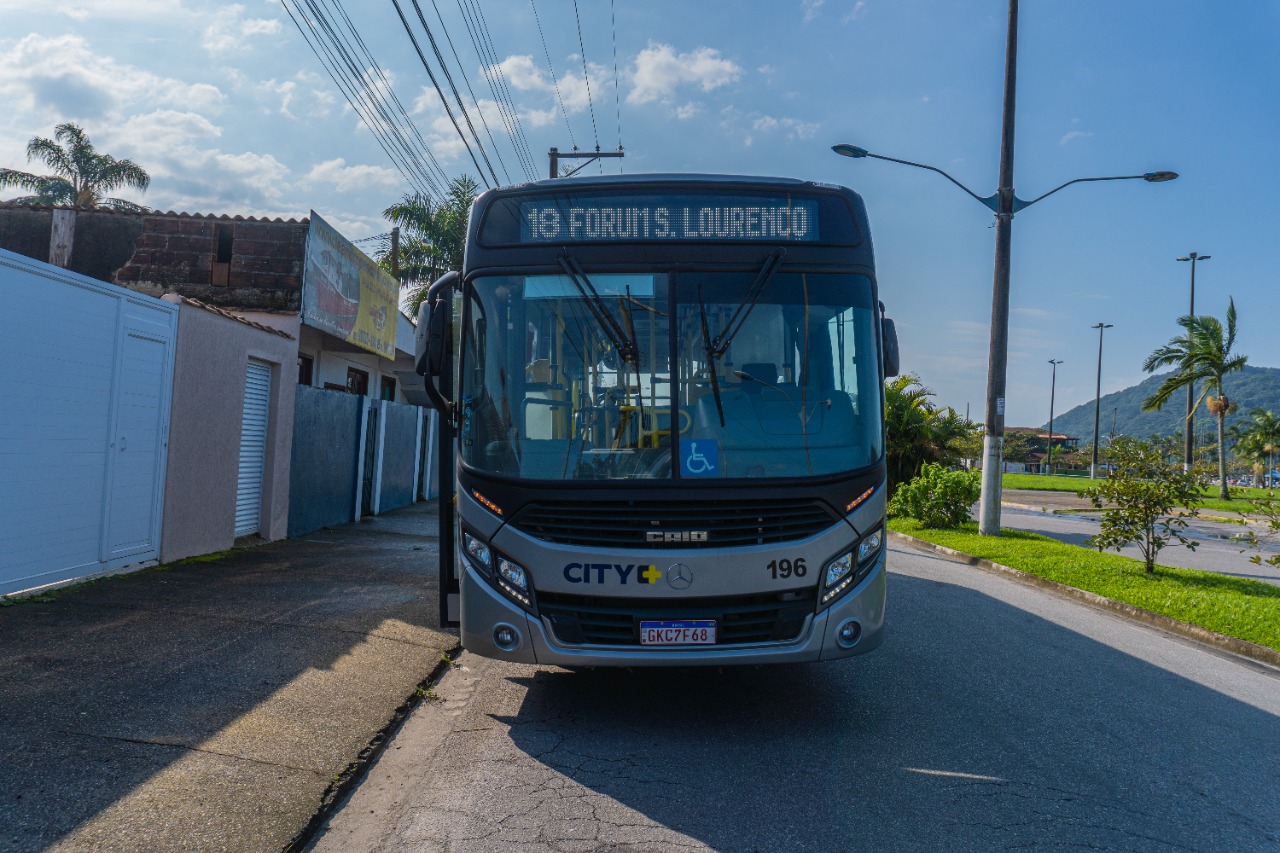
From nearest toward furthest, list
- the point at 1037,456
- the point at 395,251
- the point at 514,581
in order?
the point at 514,581, the point at 395,251, the point at 1037,456

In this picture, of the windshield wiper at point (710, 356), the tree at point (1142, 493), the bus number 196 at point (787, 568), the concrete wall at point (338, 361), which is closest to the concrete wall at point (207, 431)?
the concrete wall at point (338, 361)

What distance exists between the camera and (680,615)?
492 centimetres

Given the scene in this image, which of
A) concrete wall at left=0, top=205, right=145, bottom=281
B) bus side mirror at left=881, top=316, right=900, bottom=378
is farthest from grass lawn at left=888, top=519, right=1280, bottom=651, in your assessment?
concrete wall at left=0, top=205, right=145, bottom=281

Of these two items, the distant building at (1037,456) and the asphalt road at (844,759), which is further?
the distant building at (1037,456)

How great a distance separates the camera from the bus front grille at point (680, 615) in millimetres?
4922

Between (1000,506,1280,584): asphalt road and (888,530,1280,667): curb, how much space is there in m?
1.99

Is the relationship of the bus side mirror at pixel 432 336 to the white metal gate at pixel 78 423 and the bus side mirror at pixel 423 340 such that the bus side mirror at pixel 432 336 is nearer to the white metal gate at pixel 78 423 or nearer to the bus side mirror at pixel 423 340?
the bus side mirror at pixel 423 340

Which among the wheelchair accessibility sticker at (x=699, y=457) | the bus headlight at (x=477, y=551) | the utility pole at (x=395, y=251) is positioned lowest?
the bus headlight at (x=477, y=551)

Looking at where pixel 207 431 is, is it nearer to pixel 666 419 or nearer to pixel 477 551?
pixel 477 551

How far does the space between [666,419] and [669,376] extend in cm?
24

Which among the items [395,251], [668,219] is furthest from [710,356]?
[395,251]

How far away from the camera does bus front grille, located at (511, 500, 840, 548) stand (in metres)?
4.92

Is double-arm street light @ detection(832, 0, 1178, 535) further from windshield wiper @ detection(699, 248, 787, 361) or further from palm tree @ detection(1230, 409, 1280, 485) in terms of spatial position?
Result: palm tree @ detection(1230, 409, 1280, 485)

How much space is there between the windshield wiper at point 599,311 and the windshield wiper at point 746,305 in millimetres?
443
